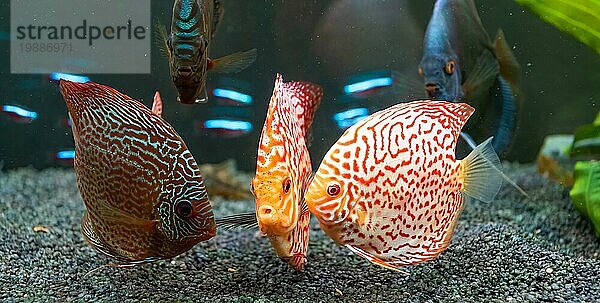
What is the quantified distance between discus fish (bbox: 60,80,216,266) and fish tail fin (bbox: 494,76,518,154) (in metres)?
1.79

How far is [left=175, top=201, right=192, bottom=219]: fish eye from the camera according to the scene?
2191mm

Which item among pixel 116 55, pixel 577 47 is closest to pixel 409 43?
pixel 577 47

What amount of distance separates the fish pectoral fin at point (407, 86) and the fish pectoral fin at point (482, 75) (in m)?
0.22

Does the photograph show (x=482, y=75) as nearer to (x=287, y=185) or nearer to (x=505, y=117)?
(x=505, y=117)

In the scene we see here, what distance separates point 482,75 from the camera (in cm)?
293

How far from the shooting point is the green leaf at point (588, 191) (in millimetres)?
3043

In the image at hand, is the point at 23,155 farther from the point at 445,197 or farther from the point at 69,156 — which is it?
the point at 445,197

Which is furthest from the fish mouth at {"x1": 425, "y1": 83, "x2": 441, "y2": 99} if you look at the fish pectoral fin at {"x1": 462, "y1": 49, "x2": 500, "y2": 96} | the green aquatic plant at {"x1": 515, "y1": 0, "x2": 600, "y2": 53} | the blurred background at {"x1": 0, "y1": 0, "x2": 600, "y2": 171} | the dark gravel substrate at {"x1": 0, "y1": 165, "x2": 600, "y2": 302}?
the green aquatic plant at {"x1": 515, "y1": 0, "x2": 600, "y2": 53}

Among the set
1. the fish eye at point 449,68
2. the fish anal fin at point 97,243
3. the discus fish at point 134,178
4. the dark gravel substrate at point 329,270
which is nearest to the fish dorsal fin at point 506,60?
the fish eye at point 449,68

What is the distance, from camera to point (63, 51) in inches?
143

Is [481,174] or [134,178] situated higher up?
[481,174]

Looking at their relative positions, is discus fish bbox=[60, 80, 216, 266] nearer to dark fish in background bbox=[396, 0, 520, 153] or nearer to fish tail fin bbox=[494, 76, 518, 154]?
dark fish in background bbox=[396, 0, 520, 153]

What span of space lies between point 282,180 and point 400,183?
16.0 inches

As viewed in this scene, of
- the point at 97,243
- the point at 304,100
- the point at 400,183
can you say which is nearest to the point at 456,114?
the point at 400,183
